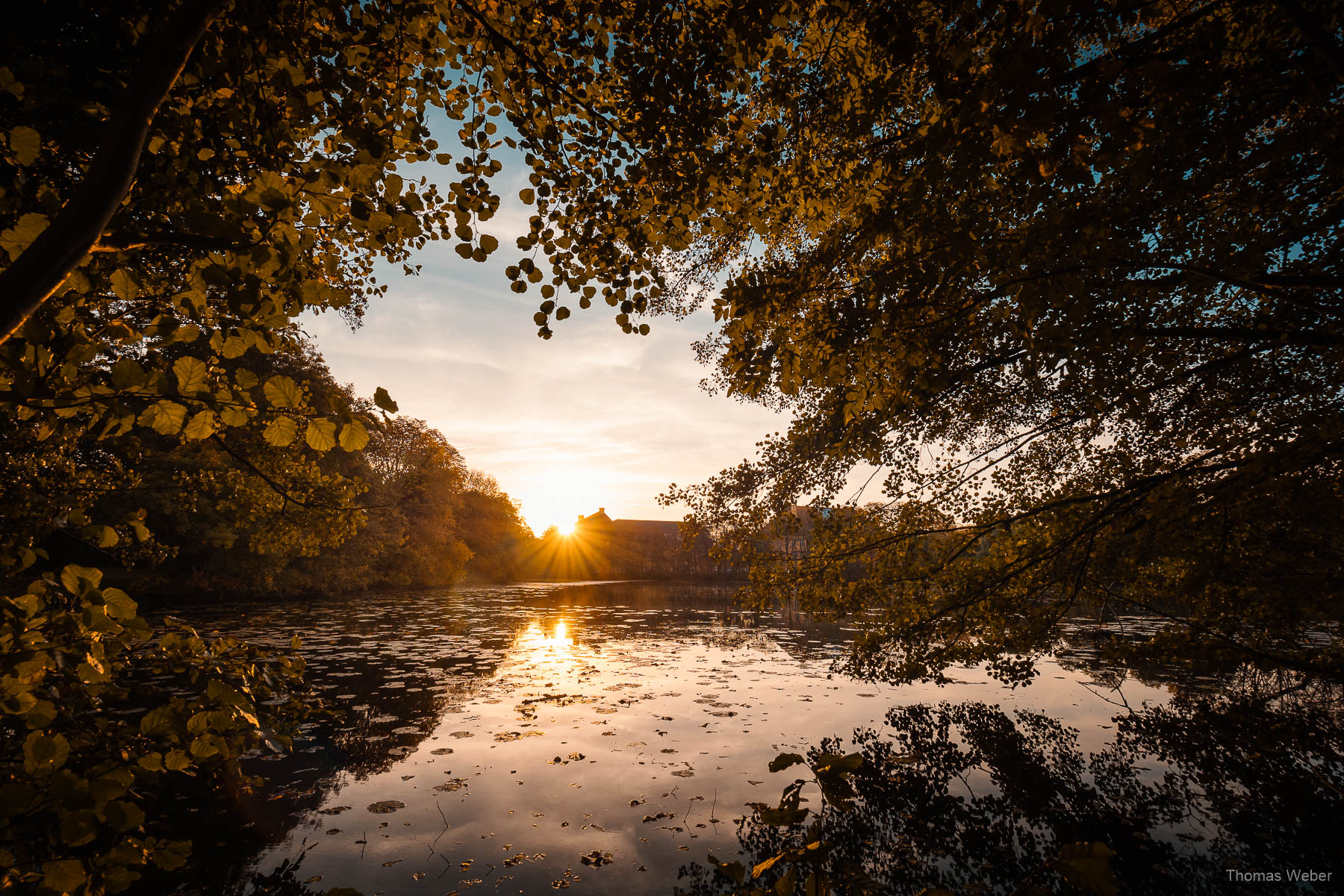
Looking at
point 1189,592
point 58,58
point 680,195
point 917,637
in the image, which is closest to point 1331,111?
point 680,195

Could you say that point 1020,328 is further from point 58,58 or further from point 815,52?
point 58,58

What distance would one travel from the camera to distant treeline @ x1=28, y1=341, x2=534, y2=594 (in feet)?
23.8

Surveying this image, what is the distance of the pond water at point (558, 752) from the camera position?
215 inches

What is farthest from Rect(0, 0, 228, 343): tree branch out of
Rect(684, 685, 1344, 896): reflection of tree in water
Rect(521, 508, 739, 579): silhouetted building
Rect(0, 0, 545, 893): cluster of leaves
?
Rect(521, 508, 739, 579): silhouetted building

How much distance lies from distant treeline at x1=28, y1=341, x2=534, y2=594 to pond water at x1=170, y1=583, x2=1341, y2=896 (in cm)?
306

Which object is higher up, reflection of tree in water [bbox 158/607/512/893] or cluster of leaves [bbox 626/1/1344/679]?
cluster of leaves [bbox 626/1/1344/679]

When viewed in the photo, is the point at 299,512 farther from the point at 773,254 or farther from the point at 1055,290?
the point at 1055,290

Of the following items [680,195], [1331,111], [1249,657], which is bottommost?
[1249,657]

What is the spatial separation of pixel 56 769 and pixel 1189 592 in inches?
379

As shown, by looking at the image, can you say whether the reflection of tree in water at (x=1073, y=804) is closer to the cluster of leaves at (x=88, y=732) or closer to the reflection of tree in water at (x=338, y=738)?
the cluster of leaves at (x=88, y=732)

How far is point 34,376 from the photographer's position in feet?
5.41

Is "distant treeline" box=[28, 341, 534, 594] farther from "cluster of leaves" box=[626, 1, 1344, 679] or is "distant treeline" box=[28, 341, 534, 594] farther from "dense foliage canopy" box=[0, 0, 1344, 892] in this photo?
"cluster of leaves" box=[626, 1, 1344, 679]

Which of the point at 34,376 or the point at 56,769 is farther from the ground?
the point at 34,376

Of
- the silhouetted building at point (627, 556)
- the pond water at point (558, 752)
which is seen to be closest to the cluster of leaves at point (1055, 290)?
the pond water at point (558, 752)
